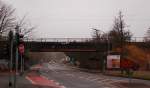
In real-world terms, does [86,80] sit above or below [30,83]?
below

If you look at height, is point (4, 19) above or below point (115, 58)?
above

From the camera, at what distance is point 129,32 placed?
77562mm

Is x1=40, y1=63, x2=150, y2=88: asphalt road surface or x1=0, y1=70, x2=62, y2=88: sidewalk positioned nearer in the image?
x1=0, y1=70, x2=62, y2=88: sidewalk

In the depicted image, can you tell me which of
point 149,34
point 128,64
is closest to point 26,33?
point 149,34

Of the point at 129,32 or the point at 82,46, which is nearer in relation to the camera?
the point at 129,32

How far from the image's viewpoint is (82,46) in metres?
89.9

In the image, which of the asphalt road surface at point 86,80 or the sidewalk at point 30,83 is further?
the asphalt road surface at point 86,80

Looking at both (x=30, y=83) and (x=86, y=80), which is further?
(x=86, y=80)

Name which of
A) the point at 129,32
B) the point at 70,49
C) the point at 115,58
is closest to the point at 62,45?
the point at 70,49

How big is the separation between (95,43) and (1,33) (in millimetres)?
25265

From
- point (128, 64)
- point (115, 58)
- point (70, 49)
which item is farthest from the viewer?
point (70, 49)

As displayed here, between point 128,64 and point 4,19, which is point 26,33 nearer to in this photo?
point 4,19

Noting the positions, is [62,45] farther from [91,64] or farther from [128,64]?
[128,64]

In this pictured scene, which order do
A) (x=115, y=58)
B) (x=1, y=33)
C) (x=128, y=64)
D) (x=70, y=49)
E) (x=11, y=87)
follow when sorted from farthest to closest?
(x=70, y=49)
(x=1, y=33)
(x=115, y=58)
(x=128, y=64)
(x=11, y=87)
